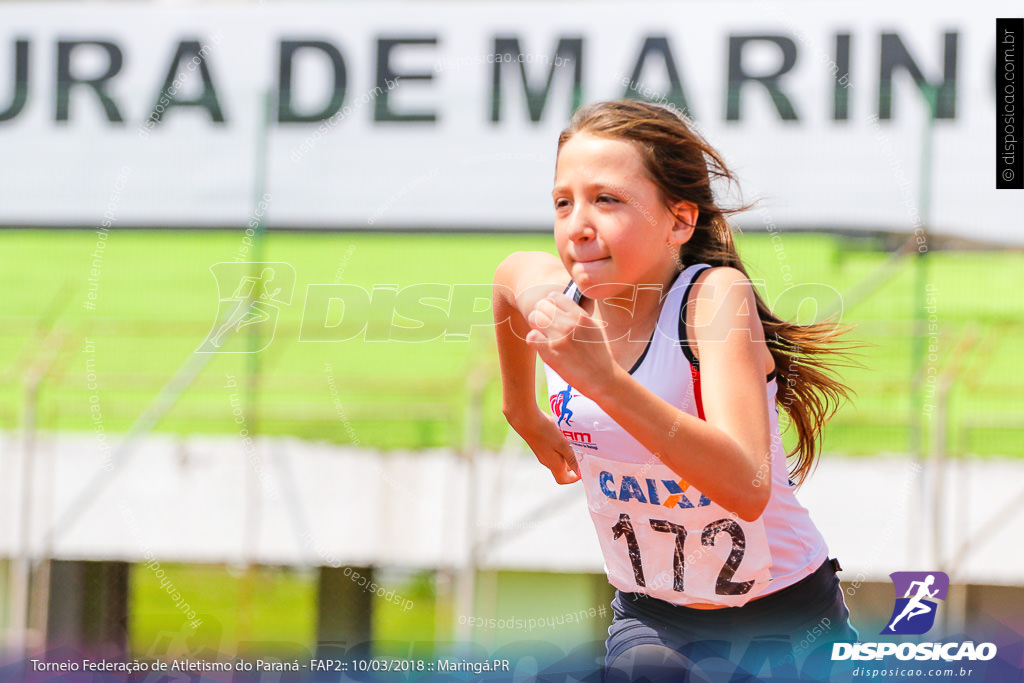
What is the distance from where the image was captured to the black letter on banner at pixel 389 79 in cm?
320

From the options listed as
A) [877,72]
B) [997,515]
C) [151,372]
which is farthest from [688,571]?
[151,372]

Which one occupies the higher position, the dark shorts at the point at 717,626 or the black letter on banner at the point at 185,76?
the black letter on banner at the point at 185,76

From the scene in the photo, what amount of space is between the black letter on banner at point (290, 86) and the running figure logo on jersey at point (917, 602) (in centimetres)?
219

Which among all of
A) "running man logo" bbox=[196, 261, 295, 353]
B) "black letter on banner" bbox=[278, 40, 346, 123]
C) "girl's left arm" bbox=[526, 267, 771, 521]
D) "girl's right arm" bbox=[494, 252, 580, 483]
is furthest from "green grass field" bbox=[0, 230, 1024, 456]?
"girl's left arm" bbox=[526, 267, 771, 521]

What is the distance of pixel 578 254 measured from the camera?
5.06 feet

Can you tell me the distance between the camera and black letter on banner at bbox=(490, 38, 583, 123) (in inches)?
124

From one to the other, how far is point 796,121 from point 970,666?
63.7 inches

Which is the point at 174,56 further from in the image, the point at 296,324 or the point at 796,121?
the point at 796,121

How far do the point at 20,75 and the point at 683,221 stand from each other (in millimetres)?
2567

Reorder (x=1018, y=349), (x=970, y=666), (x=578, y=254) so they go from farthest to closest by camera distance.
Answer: (x=1018, y=349)
(x=970, y=666)
(x=578, y=254)

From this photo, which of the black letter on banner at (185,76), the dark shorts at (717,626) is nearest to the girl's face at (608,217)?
the dark shorts at (717,626)

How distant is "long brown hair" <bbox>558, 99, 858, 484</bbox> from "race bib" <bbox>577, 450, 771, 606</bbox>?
279mm

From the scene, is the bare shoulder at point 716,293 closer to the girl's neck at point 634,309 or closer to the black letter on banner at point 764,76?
the girl's neck at point 634,309

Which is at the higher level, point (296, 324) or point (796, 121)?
point (796, 121)
